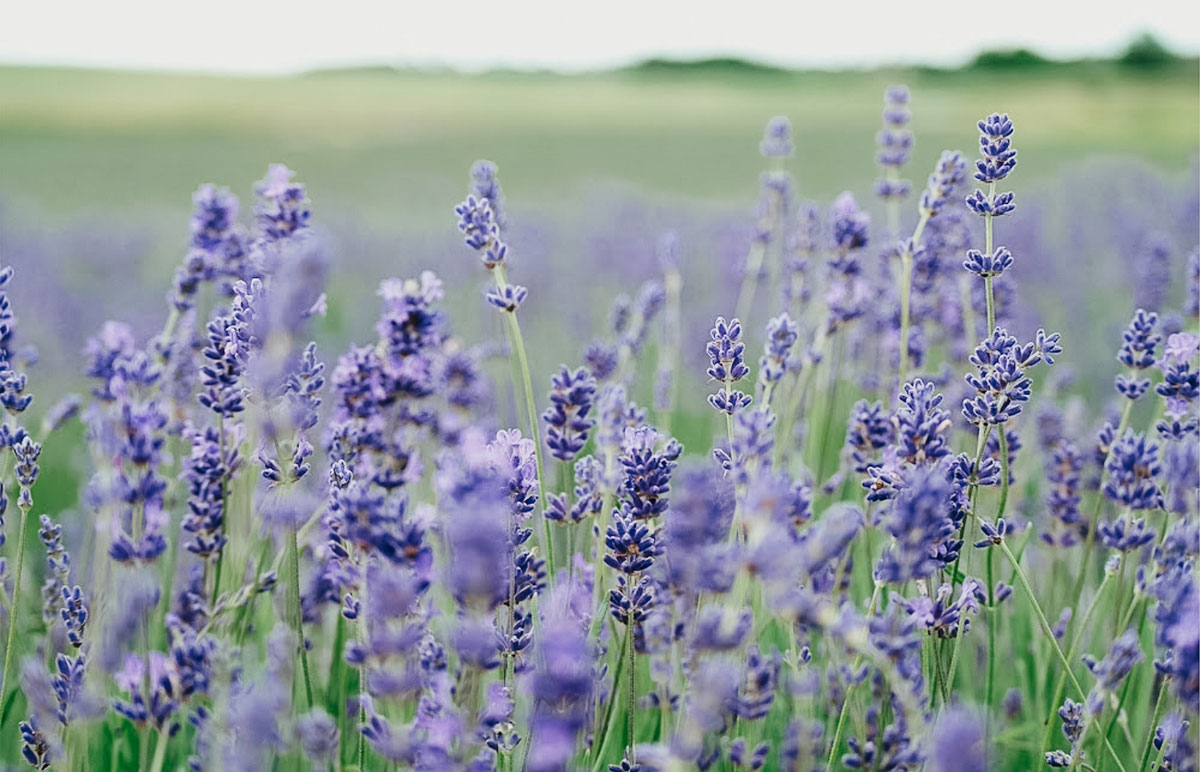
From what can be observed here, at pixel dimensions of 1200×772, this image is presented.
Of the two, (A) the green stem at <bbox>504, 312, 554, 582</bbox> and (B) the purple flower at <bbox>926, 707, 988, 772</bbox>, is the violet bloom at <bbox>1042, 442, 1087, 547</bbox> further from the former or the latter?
(B) the purple flower at <bbox>926, 707, 988, 772</bbox>

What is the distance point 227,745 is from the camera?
1304 millimetres

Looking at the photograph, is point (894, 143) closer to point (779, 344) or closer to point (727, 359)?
point (779, 344)

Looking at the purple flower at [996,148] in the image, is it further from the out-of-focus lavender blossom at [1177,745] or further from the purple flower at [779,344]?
the out-of-focus lavender blossom at [1177,745]

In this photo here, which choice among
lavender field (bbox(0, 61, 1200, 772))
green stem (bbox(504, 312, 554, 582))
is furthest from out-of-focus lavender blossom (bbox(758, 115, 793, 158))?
green stem (bbox(504, 312, 554, 582))

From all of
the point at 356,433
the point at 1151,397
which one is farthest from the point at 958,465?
the point at 1151,397

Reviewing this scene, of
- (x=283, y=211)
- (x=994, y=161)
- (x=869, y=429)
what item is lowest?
(x=869, y=429)

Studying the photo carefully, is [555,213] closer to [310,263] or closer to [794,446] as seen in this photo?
[794,446]

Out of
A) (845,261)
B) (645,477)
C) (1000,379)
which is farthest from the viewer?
(845,261)

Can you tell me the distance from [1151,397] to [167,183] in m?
18.3

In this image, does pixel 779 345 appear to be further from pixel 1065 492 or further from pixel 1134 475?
pixel 1065 492

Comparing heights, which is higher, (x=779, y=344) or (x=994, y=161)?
(x=994, y=161)

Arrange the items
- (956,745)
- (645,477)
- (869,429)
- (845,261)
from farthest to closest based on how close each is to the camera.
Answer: (845,261), (869,429), (645,477), (956,745)

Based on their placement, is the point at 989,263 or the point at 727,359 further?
the point at 989,263

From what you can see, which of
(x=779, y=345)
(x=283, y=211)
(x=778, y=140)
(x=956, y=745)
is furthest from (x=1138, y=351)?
(x=778, y=140)
